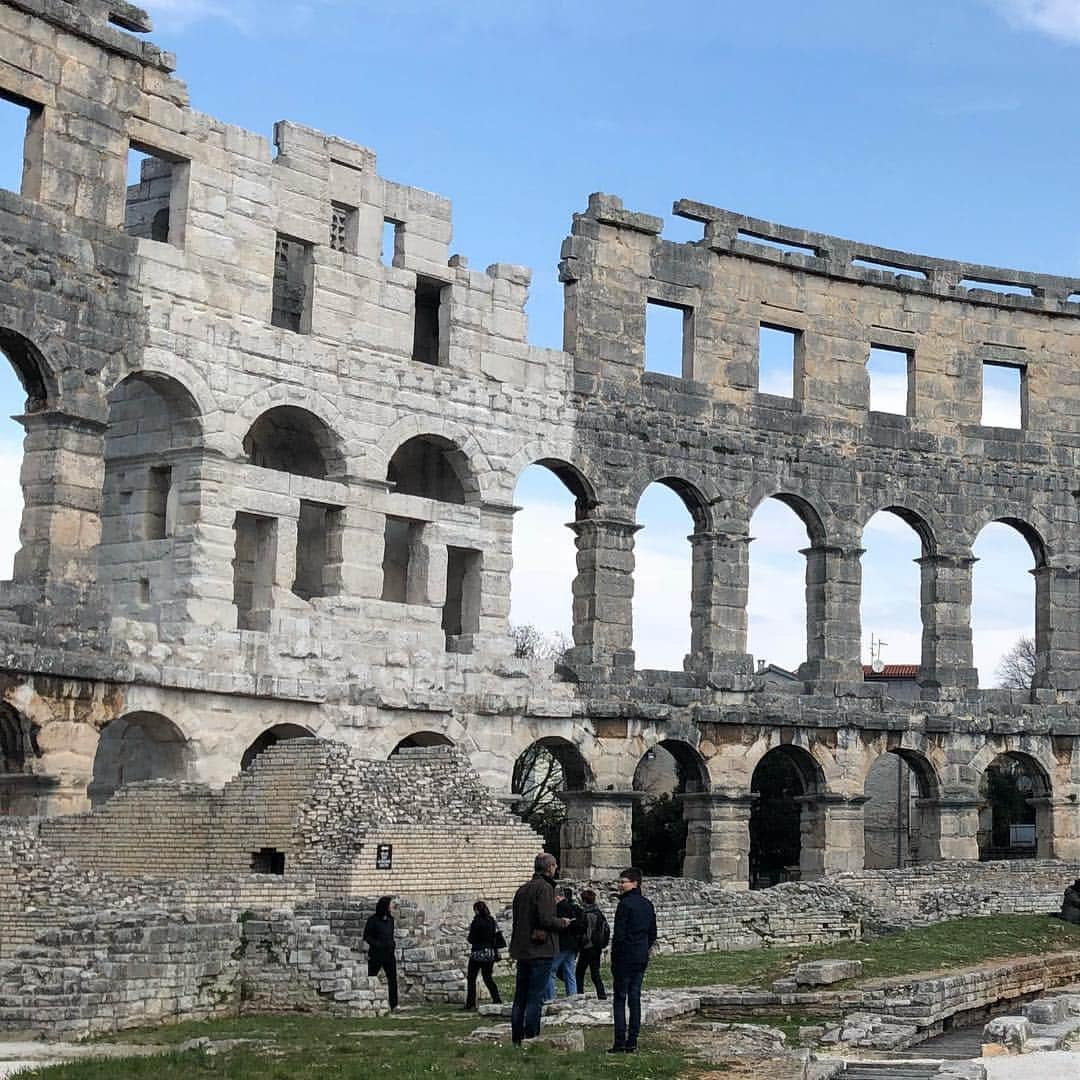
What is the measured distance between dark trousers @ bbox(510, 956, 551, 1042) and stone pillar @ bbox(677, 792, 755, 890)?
17656mm

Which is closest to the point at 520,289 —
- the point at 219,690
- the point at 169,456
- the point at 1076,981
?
the point at 169,456

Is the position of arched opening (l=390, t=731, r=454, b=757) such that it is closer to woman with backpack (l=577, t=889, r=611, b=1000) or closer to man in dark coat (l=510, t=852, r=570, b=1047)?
woman with backpack (l=577, t=889, r=611, b=1000)

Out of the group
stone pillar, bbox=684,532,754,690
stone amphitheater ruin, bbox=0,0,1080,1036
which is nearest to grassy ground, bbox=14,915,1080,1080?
stone amphitheater ruin, bbox=0,0,1080,1036

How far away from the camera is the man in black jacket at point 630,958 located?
15.4 metres

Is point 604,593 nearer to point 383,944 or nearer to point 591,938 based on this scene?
point 591,938

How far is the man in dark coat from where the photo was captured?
51.8 ft

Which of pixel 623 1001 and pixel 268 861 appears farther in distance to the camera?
pixel 268 861

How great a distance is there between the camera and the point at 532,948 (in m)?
15.8

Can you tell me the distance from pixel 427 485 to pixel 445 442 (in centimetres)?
172

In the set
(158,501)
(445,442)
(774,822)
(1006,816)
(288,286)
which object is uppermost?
(288,286)

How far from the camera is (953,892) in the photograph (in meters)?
32.3

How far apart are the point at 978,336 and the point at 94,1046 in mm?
26473

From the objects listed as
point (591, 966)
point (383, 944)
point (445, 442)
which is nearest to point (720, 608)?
point (445, 442)

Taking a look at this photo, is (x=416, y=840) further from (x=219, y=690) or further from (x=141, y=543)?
(x=141, y=543)
